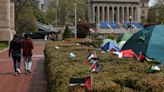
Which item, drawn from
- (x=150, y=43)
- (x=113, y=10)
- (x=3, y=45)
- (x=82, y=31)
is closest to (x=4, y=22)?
(x=3, y=45)

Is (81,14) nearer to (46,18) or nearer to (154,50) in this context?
(46,18)

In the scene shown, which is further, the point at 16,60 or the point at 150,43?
the point at 150,43

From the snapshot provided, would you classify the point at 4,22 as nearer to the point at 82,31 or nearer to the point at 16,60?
the point at 16,60

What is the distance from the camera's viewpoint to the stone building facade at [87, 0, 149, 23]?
6147 inches

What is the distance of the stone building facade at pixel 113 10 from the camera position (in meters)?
156

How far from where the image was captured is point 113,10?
158m

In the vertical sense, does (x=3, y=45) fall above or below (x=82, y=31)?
below

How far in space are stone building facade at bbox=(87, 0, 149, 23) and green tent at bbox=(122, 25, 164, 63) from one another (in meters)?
134

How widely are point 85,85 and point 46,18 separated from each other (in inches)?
5028

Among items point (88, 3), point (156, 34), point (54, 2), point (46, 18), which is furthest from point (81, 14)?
point (156, 34)

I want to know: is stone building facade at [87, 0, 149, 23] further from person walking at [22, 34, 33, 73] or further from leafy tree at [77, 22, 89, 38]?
person walking at [22, 34, 33, 73]

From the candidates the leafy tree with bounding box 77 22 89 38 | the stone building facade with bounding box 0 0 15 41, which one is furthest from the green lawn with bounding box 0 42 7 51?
the leafy tree with bounding box 77 22 89 38

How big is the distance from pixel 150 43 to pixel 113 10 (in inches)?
5524

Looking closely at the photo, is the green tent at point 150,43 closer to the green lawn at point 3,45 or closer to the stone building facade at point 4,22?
the green lawn at point 3,45
